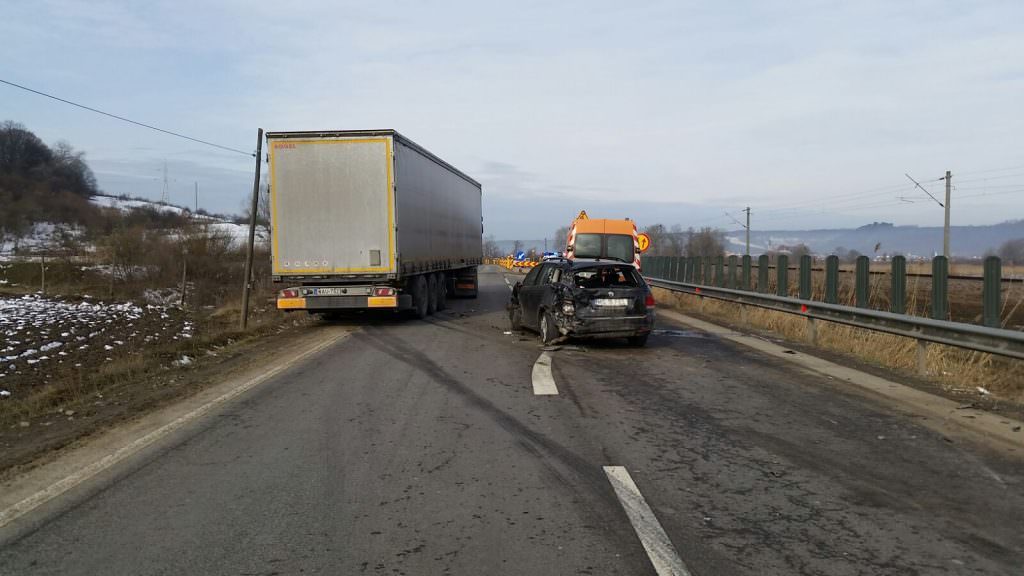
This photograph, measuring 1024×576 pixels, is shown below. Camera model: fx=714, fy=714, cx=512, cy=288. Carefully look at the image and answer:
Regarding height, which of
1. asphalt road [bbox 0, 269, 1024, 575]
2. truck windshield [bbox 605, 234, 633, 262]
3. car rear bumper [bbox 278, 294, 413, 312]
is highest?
truck windshield [bbox 605, 234, 633, 262]

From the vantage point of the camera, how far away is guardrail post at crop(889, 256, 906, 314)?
11.1 m

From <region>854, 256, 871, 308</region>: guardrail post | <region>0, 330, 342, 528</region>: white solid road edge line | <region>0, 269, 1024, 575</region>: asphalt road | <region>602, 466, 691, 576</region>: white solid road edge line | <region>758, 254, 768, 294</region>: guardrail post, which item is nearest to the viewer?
<region>602, 466, 691, 576</region>: white solid road edge line

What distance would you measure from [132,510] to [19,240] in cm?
8062

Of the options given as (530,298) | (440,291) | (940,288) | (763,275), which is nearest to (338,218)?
(530,298)

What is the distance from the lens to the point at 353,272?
1533cm

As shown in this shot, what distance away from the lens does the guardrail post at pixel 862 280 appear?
12.4 meters

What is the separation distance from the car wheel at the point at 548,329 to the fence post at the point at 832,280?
5.12 metres

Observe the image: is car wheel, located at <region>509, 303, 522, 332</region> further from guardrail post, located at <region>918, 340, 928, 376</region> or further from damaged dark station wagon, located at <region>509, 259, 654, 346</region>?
guardrail post, located at <region>918, 340, 928, 376</region>

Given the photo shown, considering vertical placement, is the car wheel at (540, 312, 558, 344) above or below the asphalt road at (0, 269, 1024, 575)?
above

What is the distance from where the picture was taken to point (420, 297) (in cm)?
1822

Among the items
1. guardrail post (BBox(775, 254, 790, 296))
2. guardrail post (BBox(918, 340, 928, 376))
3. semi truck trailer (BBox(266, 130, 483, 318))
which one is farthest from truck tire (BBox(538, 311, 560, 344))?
guardrail post (BBox(775, 254, 790, 296))

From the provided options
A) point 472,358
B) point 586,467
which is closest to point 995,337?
point 586,467

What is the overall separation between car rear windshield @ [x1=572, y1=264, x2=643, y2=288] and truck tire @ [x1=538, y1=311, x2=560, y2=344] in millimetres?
872

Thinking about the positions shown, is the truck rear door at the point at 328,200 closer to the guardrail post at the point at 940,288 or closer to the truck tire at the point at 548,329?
the truck tire at the point at 548,329
